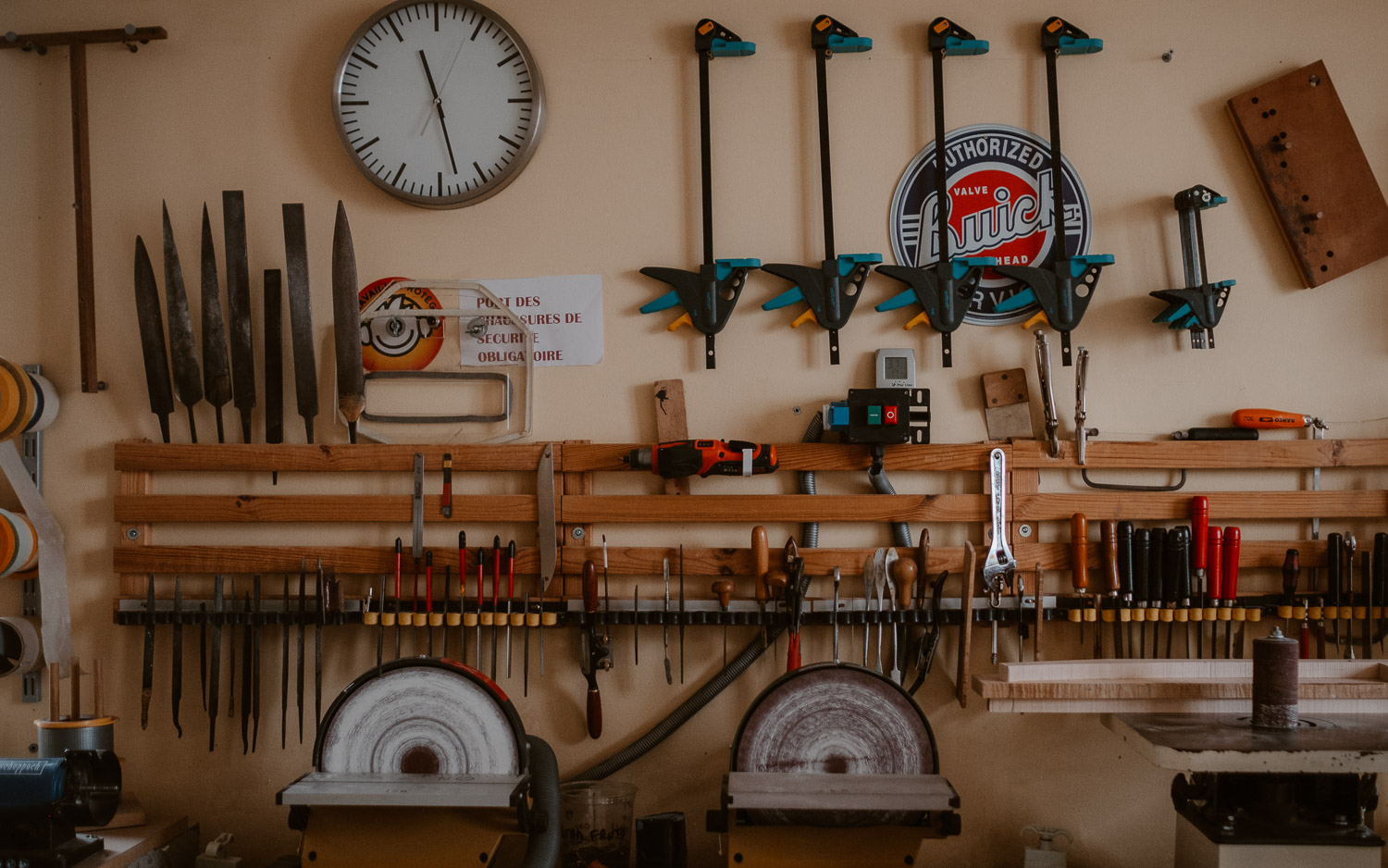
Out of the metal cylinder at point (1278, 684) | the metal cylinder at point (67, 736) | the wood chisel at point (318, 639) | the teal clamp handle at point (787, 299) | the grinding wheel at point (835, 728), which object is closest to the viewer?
the metal cylinder at point (1278, 684)

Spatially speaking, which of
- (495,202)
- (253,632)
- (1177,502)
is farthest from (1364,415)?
(253,632)

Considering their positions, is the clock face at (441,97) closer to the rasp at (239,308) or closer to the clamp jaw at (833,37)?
the rasp at (239,308)

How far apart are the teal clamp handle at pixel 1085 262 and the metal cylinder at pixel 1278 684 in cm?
102

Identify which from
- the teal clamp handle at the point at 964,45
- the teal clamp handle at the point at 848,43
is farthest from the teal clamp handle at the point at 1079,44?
the teal clamp handle at the point at 848,43

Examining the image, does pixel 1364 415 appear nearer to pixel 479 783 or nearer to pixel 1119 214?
pixel 1119 214

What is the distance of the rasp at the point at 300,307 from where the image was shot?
245 centimetres

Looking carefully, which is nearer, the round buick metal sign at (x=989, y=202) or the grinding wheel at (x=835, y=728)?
the grinding wheel at (x=835, y=728)

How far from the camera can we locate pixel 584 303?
99.2 inches

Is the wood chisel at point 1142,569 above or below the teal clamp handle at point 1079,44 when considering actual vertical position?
below

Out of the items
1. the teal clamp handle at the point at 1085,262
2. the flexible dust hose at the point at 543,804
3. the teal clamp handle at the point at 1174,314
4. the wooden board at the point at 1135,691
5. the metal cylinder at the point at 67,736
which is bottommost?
the flexible dust hose at the point at 543,804

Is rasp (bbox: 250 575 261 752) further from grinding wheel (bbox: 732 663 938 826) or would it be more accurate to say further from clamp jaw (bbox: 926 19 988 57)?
clamp jaw (bbox: 926 19 988 57)

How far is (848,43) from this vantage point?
96.6 inches

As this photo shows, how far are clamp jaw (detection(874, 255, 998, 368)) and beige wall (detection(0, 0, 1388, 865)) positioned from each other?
0.08 metres

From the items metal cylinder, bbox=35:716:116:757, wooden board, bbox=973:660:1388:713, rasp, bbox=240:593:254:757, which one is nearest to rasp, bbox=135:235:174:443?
rasp, bbox=240:593:254:757
